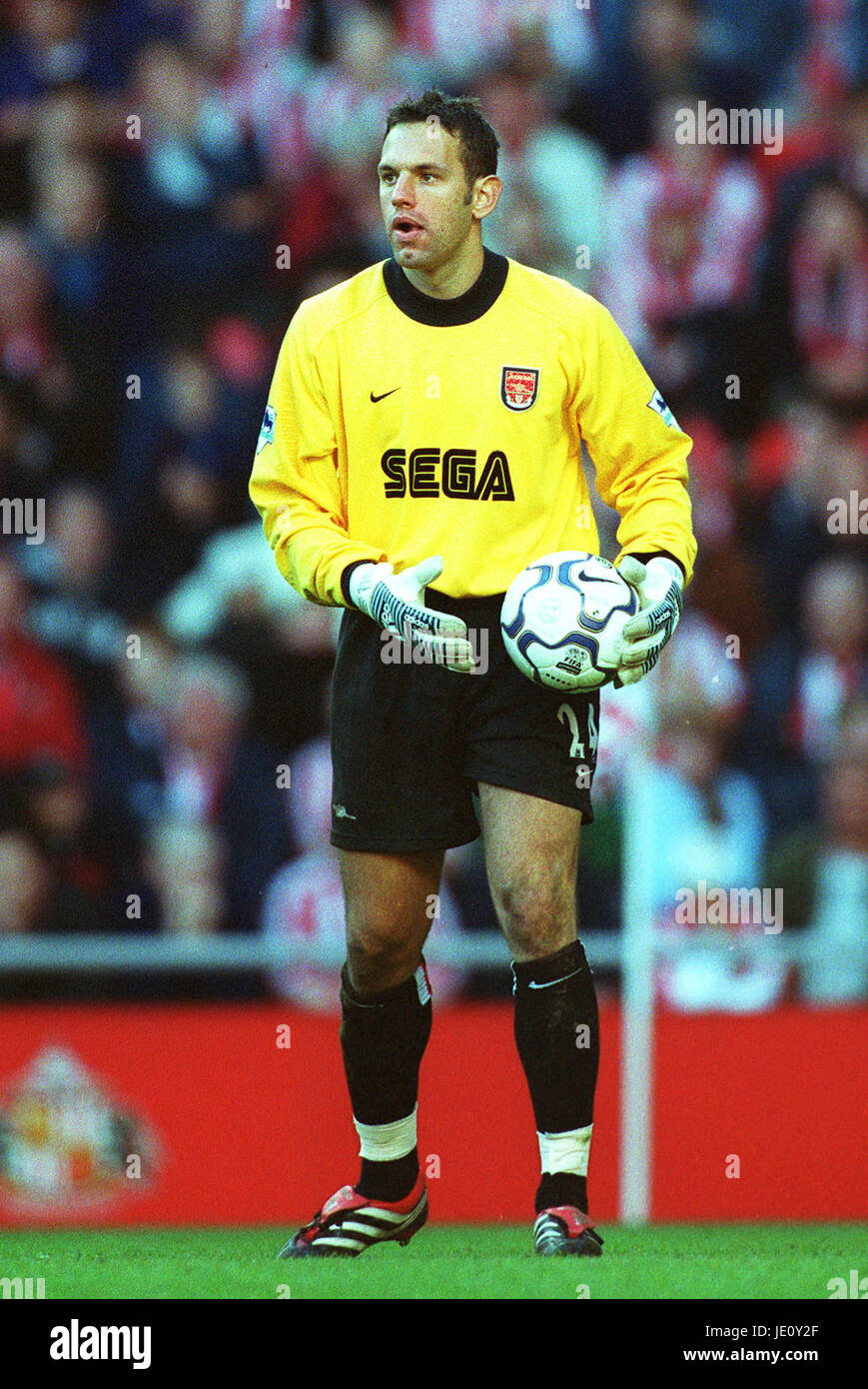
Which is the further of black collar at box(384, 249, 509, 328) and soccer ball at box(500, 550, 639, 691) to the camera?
black collar at box(384, 249, 509, 328)

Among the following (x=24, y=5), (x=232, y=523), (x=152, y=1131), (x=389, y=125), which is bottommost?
(x=152, y=1131)

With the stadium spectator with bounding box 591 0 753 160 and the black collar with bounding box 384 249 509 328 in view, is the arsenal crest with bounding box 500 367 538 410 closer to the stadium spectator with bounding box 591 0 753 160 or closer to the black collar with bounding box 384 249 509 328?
the black collar with bounding box 384 249 509 328

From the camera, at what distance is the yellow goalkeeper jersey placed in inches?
172

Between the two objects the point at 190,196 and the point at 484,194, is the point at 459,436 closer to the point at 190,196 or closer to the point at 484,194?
the point at 484,194

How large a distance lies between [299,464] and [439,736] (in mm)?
658

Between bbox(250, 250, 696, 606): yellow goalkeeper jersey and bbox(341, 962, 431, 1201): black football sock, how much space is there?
0.88 m

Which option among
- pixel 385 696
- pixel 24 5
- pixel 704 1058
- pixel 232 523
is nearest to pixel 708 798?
pixel 704 1058

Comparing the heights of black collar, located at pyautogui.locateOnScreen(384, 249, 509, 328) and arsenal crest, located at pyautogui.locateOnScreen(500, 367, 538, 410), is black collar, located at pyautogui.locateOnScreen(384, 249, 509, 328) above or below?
above

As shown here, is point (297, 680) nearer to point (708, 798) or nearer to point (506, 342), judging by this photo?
point (708, 798)

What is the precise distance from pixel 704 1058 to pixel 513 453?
2.83 m

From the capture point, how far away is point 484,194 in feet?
14.6

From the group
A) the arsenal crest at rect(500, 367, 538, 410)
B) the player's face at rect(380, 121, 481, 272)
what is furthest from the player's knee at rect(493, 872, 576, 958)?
the player's face at rect(380, 121, 481, 272)

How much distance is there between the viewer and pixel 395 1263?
418 cm

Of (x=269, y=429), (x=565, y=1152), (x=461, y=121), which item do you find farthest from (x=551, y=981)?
(x=461, y=121)
